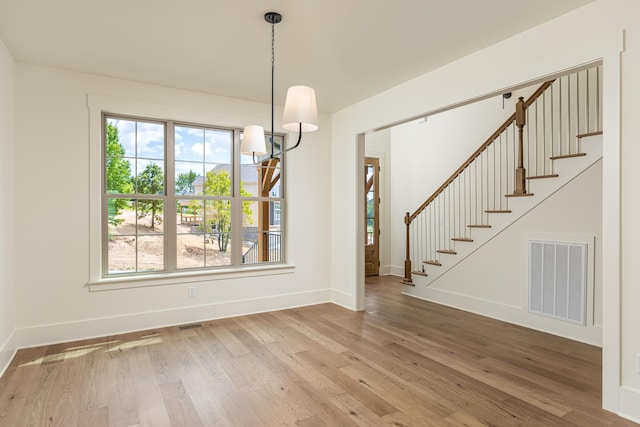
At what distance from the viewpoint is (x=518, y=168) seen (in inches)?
174

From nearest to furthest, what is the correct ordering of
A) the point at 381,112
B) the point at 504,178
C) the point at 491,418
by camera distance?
the point at 491,418 < the point at 381,112 < the point at 504,178

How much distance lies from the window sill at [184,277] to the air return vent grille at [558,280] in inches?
114

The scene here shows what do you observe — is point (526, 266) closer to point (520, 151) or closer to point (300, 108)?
point (520, 151)

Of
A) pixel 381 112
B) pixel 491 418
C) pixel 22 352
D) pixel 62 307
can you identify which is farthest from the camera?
pixel 381 112

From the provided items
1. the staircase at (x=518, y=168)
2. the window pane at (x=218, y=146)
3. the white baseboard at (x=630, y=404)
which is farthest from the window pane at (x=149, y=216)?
the white baseboard at (x=630, y=404)

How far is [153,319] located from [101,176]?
1631 mm

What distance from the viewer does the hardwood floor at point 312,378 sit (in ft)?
7.64

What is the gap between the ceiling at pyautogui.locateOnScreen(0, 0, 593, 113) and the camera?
254cm

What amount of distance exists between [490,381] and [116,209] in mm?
3922

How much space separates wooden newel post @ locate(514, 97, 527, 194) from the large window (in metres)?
2.93

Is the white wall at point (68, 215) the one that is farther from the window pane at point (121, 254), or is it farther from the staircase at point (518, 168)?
the staircase at point (518, 168)

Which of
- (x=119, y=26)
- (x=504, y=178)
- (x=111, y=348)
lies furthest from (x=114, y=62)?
(x=504, y=178)

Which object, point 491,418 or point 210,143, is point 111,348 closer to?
point 210,143

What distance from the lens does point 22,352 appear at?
11.1 feet
